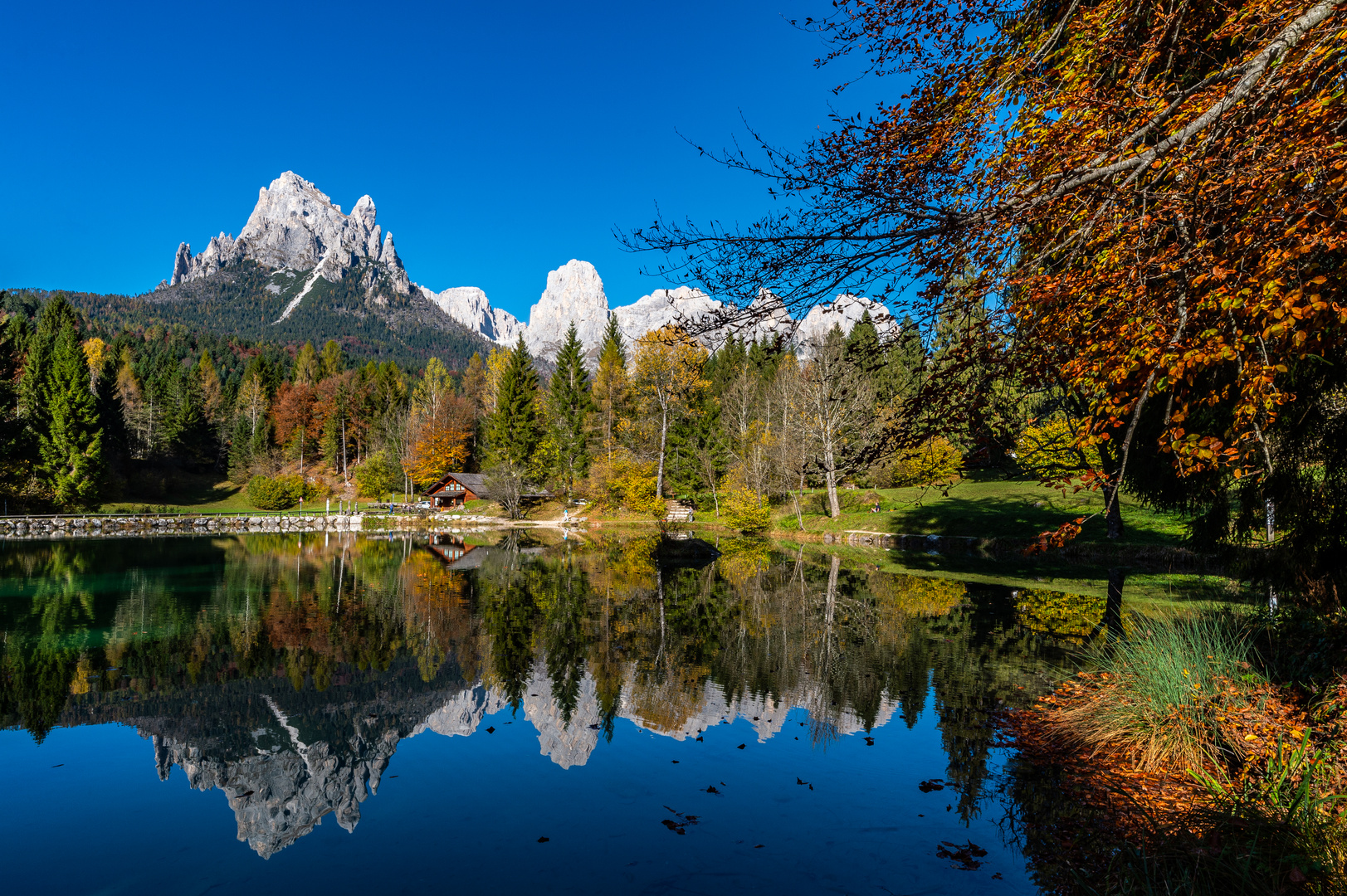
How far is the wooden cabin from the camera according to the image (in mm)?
54781

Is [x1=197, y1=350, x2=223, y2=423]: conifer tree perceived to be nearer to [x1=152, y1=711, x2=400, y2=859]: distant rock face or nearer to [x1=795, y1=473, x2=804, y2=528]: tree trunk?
[x1=795, y1=473, x2=804, y2=528]: tree trunk

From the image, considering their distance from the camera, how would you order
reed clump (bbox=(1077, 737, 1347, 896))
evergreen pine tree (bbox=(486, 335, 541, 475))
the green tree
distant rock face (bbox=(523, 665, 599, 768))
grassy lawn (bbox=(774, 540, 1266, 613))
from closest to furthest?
reed clump (bbox=(1077, 737, 1347, 896)) → distant rock face (bbox=(523, 665, 599, 768)) → grassy lawn (bbox=(774, 540, 1266, 613)) → evergreen pine tree (bbox=(486, 335, 541, 475)) → the green tree

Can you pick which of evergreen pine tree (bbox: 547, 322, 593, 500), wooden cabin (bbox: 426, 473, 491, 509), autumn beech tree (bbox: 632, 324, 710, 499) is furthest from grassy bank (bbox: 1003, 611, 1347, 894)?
wooden cabin (bbox: 426, 473, 491, 509)

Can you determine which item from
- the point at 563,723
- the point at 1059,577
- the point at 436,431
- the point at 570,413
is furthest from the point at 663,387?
the point at 563,723

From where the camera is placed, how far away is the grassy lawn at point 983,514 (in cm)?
2398

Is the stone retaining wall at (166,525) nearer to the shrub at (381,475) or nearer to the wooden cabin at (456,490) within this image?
the shrub at (381,475)

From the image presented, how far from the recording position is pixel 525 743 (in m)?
7.45

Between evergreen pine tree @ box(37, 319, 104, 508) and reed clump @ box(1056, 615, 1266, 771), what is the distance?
56.7 m

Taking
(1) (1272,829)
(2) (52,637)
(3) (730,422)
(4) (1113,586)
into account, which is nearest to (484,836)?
(1) (1272,829)

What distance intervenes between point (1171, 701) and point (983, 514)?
2590cm

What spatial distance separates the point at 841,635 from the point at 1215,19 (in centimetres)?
960

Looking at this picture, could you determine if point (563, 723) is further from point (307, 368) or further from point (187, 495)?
point (307, 368)

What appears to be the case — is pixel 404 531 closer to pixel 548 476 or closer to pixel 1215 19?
pixel 548 476

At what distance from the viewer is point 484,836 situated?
5410 mm
